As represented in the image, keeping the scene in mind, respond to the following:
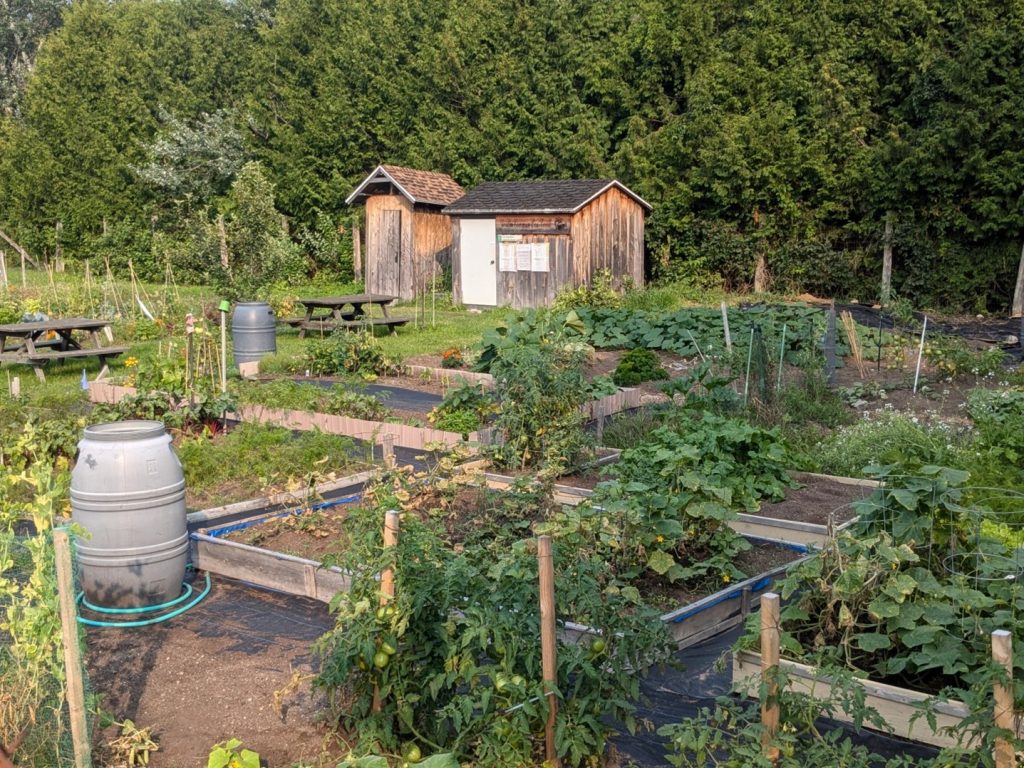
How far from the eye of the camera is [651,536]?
524 cm

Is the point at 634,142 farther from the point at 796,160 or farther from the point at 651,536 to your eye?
the point at 651,536

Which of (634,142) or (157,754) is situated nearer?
(157,754)

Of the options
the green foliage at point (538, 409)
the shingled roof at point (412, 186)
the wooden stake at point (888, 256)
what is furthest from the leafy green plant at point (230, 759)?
the shingled roof at point (412, 186)

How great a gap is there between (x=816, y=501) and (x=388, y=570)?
420cm

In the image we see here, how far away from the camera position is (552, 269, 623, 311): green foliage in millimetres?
19938

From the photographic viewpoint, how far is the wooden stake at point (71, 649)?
336 centimetres

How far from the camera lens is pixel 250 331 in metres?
13.4

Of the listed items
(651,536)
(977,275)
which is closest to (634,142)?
(977,275)

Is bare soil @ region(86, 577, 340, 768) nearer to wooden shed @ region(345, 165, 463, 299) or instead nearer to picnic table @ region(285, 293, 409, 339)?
picnic table @ region(285, 293, 409, 339)

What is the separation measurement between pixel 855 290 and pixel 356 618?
1967 centimetres

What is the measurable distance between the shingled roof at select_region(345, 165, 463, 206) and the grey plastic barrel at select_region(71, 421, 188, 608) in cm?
1817

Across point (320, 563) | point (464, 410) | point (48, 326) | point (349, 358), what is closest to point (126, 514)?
point (320, 563)

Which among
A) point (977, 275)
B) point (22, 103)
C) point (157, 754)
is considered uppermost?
point (22, 103)

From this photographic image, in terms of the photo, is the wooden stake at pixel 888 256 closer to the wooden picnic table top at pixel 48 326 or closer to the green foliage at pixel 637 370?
the green foliage at pixel 637 370
